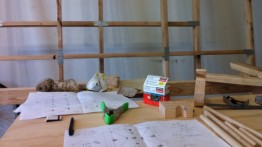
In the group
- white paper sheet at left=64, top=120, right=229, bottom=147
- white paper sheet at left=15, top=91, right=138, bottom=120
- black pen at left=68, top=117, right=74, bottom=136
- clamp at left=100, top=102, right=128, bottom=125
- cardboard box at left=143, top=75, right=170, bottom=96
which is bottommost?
white paper sheet at left=64, top=120, right=229, bottom=147

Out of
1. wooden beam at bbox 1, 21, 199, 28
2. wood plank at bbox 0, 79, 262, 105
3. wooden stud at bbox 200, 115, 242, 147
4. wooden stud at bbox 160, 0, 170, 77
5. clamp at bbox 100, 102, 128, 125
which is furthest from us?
wooden stud at bbox 160, 0, 170, 77

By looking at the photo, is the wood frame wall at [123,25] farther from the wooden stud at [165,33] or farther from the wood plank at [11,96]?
the wood plank at [11,96]

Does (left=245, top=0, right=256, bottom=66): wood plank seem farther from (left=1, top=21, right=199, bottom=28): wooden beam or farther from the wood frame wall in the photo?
(left=1, top=21, right=199, bottom=28): wooden beam

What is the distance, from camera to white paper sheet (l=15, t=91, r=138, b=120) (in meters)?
0.58

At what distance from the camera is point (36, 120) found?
0.54 meters

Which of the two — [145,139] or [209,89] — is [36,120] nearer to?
[145,139]

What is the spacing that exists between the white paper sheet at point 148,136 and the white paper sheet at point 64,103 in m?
0.14

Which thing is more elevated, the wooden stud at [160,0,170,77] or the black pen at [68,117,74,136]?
the wooden stud at [160,0,170,77]

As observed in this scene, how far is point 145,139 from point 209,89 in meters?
0.42

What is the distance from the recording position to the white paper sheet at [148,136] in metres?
0.41

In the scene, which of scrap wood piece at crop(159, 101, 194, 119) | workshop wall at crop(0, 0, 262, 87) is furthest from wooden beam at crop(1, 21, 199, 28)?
scrap wood piece at crop(159, 101, 194, 119)

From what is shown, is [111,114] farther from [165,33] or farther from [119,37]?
[119,37]

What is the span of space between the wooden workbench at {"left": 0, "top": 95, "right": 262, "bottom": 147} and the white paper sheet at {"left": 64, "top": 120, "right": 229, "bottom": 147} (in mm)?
32

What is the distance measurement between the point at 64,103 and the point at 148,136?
1.02 ft
